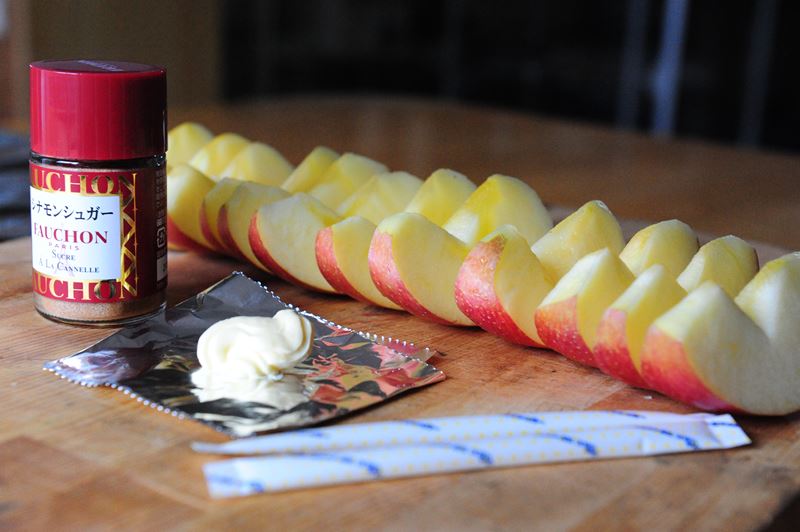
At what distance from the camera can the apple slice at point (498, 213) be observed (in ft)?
3.94

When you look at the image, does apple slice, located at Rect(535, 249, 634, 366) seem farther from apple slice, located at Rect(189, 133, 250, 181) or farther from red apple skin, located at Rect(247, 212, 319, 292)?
apple slice, located at Rect(189, 133, 250, 181)

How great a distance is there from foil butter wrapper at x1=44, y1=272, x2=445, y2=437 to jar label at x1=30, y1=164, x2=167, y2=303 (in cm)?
6

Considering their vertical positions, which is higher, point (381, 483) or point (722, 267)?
point (722, 267)

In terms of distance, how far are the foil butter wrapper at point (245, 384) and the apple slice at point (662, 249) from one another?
25cm

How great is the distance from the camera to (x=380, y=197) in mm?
1321

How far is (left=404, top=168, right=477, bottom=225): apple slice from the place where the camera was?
1.27 meters

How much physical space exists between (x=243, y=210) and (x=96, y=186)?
271mm

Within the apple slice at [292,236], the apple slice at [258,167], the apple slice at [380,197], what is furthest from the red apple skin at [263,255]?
the apple slice at [258,167]

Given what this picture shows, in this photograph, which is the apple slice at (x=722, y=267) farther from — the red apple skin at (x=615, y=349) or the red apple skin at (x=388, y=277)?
the red apple skin at (x=388, y=277)

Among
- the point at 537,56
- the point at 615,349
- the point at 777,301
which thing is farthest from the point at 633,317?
the point at 537,56

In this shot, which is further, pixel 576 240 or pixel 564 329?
pixel 576 240

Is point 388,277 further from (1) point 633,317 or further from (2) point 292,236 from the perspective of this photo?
(1) point 633,317

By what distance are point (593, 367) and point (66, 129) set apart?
611mm

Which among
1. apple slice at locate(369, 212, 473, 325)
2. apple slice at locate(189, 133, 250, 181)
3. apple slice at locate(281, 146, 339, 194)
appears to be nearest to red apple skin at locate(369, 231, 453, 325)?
apple slice at locate(369, 212, 473, 325)
